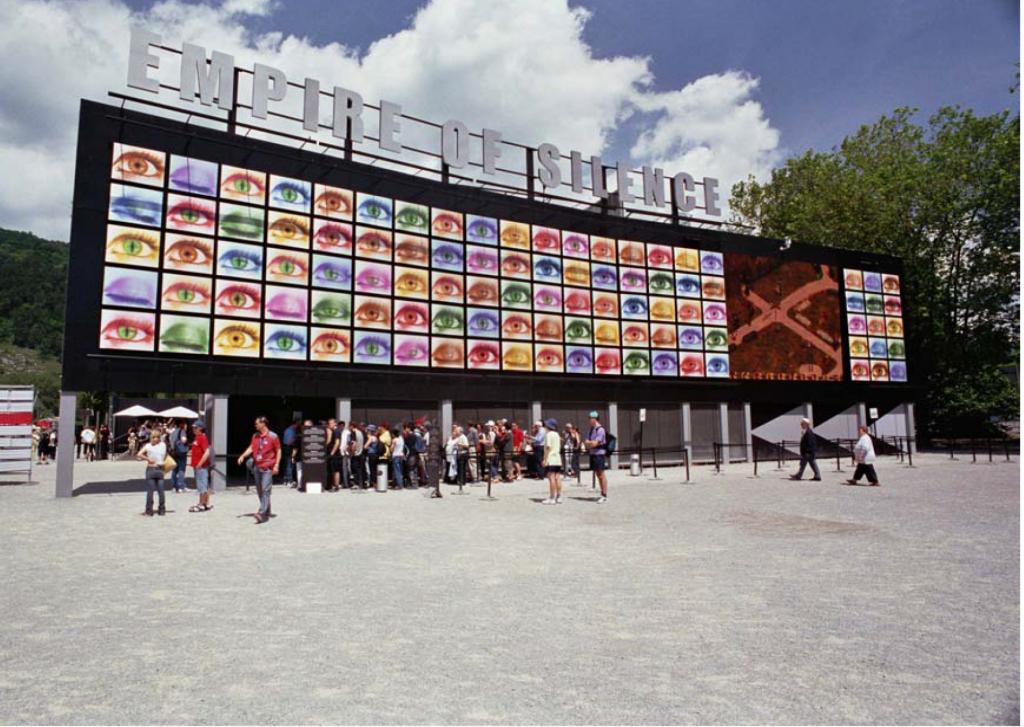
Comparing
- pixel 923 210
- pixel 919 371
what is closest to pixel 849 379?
pixel 919 371

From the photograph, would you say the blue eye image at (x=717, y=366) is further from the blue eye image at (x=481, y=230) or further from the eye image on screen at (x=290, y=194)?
the eye image on screen at (x=290, y=194)

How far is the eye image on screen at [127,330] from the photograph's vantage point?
19281 millimetres

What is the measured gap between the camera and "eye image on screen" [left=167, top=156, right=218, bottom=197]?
820 inches

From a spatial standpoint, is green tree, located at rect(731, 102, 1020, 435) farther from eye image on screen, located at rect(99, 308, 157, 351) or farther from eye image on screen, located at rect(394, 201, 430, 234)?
eye image on screen, located at rect(99, 308, 157, 351)

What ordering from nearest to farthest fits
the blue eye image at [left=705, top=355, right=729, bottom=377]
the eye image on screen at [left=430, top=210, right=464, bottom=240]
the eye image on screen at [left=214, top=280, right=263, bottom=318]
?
the eye image on screen at [left=214, top=280, right=263, bottom=318] → the eye image on screen at [left=430, top=210, right=464, bottom=240] → the blue eye image at [left=705, top=355, right=729, bottom=377]

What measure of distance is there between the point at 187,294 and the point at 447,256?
924 cm

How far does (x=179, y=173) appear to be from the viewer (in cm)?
2089

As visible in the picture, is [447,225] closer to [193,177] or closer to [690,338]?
[193,177]

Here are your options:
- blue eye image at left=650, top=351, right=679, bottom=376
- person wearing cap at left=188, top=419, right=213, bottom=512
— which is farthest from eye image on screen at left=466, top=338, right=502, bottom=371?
person wearing cap at left=188, top=419, right=213, bottom=512

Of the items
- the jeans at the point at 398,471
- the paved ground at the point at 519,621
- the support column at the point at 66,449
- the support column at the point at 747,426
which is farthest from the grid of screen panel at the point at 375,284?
the paved ground at the point at 519,621

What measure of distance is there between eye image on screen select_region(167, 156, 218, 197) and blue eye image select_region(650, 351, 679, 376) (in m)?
18.8

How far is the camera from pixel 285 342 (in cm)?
2200

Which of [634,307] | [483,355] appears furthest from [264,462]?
[634,307]

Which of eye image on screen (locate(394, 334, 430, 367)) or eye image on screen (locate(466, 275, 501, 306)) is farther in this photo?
eye image on screen (locate(466, 275, 501, 306))
